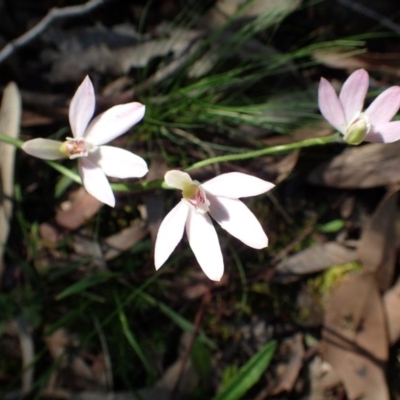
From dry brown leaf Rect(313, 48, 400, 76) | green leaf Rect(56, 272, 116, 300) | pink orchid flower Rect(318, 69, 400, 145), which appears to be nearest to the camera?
pink orchid flower Rect(318, 69, 400, 145)

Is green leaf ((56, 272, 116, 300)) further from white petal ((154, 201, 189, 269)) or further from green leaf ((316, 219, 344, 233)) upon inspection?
green leaf ((316, 219, 344, 233))

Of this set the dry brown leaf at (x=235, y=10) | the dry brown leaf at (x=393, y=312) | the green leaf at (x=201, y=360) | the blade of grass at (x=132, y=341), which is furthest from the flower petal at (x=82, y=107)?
the dry brown leaf at (x=393, y=312)

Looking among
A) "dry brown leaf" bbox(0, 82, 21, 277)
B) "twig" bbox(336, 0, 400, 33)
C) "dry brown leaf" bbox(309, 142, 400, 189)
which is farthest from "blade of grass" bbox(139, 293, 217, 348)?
"twig" bbox(336, 0, 400, 33)

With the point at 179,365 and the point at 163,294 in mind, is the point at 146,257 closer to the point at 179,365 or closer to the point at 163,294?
the point at 163,294

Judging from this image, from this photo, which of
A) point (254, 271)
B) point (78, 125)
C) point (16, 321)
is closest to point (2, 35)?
point (78, 125)

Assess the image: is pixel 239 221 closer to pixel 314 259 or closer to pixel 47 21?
pixel 314 259
